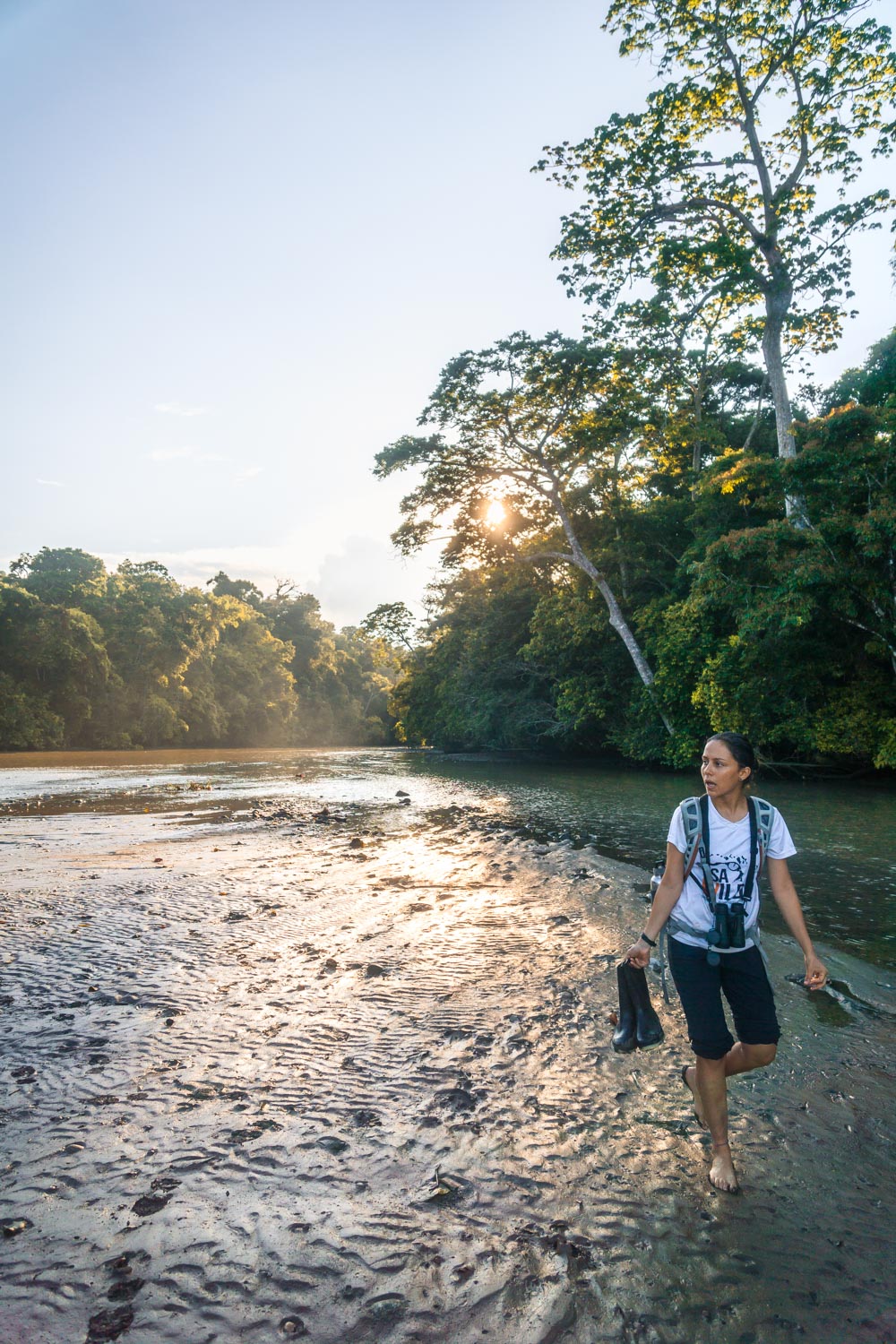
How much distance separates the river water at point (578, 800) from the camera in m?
8.17

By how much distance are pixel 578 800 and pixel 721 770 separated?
14.7 metres

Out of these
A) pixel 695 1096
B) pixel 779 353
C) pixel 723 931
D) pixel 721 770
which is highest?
pixel 779 353

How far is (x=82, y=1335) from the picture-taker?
217 cm

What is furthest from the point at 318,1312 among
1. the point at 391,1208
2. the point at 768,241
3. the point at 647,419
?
the point at 647,419

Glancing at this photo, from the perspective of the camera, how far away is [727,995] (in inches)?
123

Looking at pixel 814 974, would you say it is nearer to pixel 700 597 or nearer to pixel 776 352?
pixel 700 597

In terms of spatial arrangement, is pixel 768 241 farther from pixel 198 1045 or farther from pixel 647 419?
pixel 198 1045

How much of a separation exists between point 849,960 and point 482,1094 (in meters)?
3.85

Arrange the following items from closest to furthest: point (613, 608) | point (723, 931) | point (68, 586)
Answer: point (723, 931), point (613, 608), point (68, 586)

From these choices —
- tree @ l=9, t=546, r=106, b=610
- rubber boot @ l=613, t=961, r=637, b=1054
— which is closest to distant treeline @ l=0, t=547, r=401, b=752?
tree @ l=9, t=546, r=106, b=610

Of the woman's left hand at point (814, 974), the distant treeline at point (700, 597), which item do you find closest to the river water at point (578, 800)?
the distant treeline at point (700, 597)

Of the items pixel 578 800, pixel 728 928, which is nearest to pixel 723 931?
pixel 728 928

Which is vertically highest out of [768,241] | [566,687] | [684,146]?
[684,146]

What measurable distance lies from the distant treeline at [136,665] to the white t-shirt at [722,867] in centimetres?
3165
